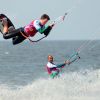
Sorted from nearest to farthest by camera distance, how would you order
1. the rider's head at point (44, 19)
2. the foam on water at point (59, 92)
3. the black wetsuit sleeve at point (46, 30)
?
1. the rider's head at point (44, 19)
2. the black wetsuit sleeve at point (46, 30)
3. the foam on water at point (59, 92)

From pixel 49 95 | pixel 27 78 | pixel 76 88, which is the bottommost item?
pixel 27 78

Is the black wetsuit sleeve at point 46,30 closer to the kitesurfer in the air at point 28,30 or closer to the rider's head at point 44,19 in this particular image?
the kitesurfer in the air at point 28,30

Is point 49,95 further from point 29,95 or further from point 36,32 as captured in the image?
point 36,32

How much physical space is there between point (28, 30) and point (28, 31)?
40 millimetres

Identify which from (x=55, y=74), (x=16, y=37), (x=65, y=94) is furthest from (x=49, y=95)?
(x=16, y=37)

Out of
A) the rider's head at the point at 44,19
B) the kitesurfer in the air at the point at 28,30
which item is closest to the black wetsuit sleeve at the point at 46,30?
the kitesurfer in the air at the point at 28,30

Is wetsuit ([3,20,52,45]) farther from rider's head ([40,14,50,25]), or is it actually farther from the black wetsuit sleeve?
rider's head ([40,14,50,25])

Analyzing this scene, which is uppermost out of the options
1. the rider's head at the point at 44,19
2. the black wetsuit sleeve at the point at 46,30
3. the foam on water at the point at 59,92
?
the rider's head at the point at 44,19

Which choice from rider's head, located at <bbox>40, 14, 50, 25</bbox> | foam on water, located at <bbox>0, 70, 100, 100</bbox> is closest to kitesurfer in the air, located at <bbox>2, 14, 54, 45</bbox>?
rider's head, located at <bbox>40, 14, 50, 25</bbox>

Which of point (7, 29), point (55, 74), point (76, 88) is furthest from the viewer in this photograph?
point (76, 88)

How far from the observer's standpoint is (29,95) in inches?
981

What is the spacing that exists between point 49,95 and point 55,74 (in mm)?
2616

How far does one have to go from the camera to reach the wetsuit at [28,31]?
17.4 m

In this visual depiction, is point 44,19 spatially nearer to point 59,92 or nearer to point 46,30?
point 46,30
